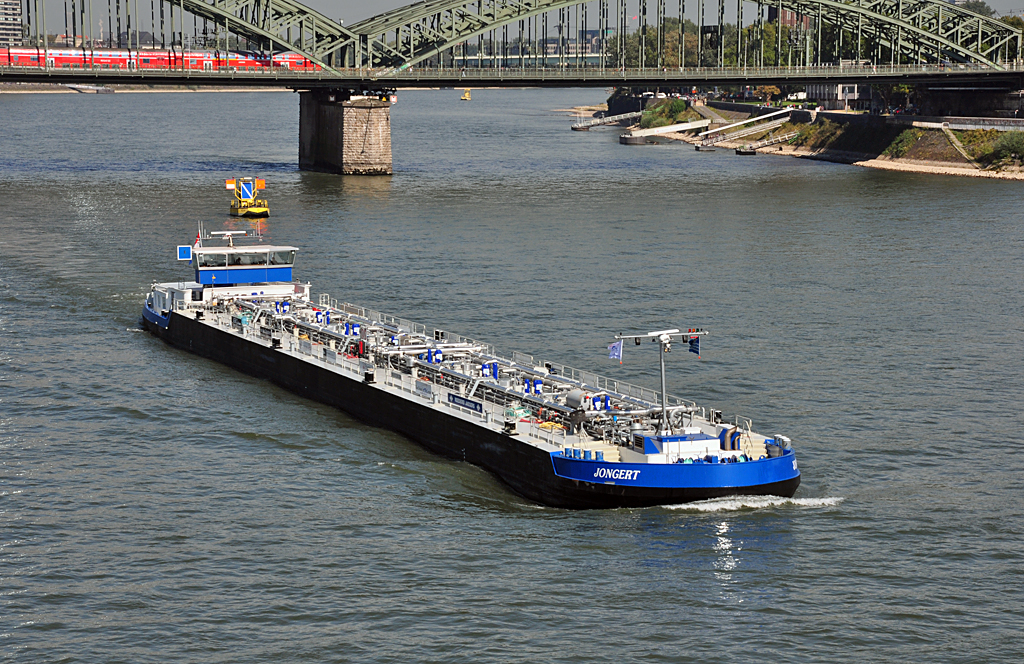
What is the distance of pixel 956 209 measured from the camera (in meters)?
A: 114

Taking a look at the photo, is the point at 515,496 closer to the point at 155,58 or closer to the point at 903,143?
the point at 155,58

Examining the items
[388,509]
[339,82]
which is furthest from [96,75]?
Answer: [388,509]

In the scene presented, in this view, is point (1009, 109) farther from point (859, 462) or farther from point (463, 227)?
point (859, 462)

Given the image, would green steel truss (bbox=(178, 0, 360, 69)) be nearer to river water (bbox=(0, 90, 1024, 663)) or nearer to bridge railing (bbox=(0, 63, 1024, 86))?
bridge railing (bbox=(0, 63, 1024, 86))

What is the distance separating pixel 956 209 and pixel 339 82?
232ft

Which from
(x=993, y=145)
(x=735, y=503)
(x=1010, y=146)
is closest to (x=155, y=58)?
(x=993, y=145)

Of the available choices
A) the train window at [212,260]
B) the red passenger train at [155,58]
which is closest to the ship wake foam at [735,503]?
the train window at [212,260]

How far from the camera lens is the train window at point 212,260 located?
219 feet

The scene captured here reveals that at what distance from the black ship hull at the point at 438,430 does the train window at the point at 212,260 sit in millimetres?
3730

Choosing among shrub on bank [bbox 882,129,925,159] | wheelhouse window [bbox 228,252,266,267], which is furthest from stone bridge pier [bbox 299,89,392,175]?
wheelhouse window [bbox 228,252,266,267]

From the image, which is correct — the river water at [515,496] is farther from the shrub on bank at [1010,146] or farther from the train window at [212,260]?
the shrub on bank at [1010,146]

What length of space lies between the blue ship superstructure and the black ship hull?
0.17 ft

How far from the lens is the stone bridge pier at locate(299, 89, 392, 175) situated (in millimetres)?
148875

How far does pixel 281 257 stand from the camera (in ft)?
224
